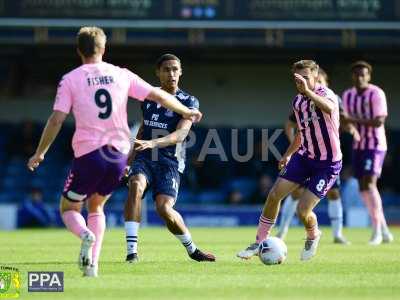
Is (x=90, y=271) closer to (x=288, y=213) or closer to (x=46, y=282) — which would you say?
(x=46, y=282)

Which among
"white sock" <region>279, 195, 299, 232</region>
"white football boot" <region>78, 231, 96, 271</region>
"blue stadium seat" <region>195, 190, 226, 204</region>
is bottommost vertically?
"blue stadium seat" <region>195, 190, 226, 204</region>

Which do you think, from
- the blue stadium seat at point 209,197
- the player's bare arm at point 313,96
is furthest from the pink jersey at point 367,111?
the blue stadium seat at point 209,197

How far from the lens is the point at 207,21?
73.6 feet

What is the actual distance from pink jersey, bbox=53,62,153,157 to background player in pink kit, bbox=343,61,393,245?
23.3 ft

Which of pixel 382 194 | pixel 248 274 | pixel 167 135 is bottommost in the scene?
pixel 382 194

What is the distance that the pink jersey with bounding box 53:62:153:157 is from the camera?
8.41m

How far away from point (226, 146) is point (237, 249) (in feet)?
42.3

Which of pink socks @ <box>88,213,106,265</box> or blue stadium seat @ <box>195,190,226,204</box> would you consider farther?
blue stadium seat @ <box>195,190,226,204</box>

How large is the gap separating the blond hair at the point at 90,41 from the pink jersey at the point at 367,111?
748 centimetres

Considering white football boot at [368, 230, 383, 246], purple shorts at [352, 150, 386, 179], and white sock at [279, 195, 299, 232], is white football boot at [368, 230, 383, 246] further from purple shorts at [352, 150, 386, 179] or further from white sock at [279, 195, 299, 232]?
white sock at [279, 195, 299, 232]

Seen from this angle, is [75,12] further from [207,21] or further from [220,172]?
[220,172]

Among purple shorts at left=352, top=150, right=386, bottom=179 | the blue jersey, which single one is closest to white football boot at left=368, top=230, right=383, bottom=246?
purple shorts at left=352, top=150, right=386, bottom=179

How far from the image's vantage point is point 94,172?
8430mm

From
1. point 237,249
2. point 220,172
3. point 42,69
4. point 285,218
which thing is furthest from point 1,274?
point 42,69
